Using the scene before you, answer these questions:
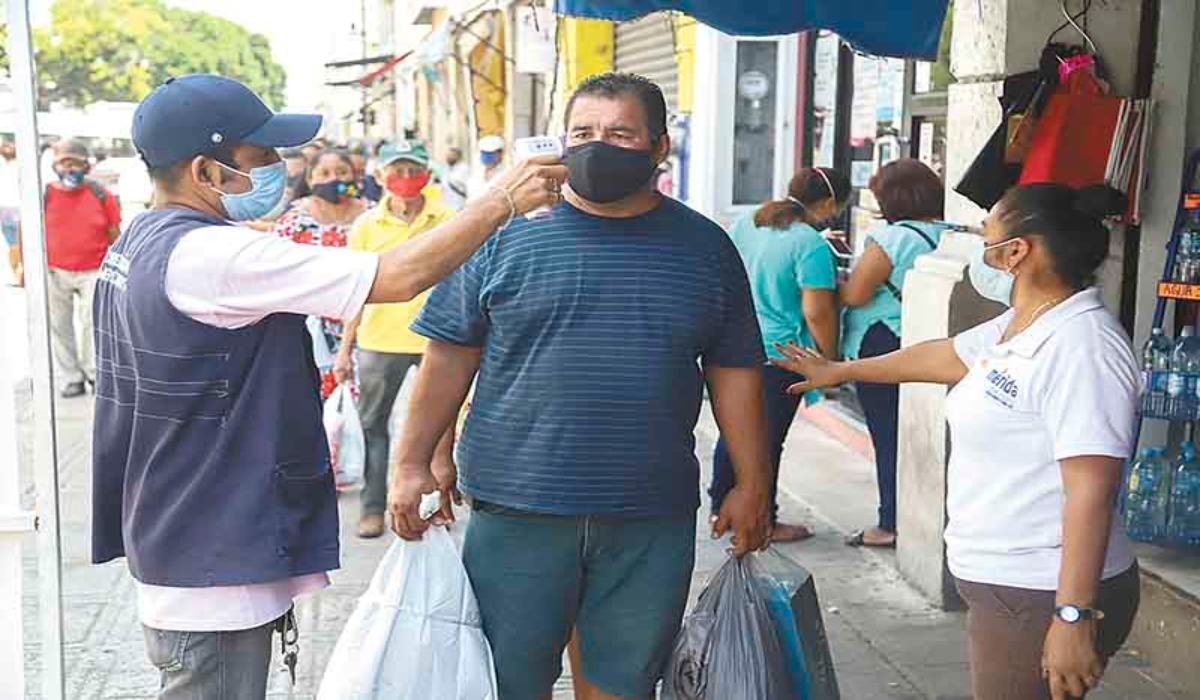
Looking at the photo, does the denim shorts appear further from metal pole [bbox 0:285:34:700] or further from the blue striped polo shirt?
metal pole [bbox 0:285:34:700]

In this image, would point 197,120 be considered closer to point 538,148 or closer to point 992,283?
point 538,148

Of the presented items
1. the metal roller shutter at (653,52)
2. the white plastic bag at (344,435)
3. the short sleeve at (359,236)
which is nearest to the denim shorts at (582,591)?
the short sleeve at (359,236)

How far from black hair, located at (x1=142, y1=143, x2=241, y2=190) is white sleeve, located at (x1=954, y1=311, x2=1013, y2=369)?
5.59ft

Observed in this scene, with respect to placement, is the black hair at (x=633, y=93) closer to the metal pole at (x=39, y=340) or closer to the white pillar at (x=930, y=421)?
the metal pole at (x=39, y=340)

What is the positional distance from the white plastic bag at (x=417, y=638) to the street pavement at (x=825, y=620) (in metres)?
1.06

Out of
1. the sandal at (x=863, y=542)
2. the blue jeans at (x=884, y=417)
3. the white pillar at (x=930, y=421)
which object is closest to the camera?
the white pillar at (x=930, y=421)

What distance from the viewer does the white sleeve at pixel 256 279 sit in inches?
101

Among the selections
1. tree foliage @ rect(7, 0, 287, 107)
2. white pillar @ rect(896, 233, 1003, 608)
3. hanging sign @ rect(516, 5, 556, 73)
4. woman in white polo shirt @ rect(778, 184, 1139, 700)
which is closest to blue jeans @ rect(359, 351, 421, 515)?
white pillar @ rect(896, 233, 1003, 608)

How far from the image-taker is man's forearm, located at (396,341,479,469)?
3.24m

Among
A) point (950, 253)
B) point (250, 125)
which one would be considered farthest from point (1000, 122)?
point (250, 125)

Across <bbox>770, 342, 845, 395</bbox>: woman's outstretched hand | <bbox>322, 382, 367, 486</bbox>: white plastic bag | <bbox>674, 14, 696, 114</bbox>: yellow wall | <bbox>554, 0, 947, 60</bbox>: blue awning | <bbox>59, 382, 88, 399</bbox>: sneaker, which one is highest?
<bbox>674, 14, 696, 114</bbox>: yellow wall

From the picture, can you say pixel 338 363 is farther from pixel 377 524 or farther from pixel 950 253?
pixel 950 253

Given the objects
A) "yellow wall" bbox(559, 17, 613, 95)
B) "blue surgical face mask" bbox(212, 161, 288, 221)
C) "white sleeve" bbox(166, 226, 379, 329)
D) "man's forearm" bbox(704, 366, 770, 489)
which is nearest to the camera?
"white sleeve" bbox(166, 226, 379, 329)

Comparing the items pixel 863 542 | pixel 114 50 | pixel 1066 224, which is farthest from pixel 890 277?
pixel 114 50
